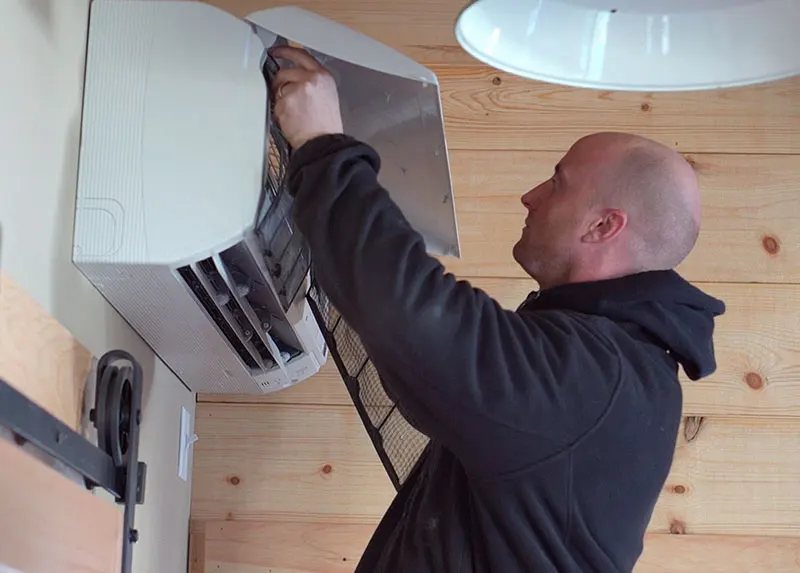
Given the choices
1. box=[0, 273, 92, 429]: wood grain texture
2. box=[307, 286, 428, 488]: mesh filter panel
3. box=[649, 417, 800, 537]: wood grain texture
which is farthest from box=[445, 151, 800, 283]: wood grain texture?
box=[0, 273, 92, 429]: wood grain texture

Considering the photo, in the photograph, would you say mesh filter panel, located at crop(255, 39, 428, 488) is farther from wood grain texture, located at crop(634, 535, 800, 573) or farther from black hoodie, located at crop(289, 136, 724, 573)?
wood grain texture, located at crop(634, 535, 800, 573)

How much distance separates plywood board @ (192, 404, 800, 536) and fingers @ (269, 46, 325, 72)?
0.62 metres

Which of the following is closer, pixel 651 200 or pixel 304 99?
pixel 304 99

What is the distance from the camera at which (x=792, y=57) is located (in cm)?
80

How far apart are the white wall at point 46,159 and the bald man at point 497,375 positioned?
192 millimetres

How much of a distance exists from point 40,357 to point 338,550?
0.67m

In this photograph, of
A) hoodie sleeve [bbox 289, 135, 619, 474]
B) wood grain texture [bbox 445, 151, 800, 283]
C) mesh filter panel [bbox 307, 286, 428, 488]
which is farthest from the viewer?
wood grain texture [bbox 445, 151, 800, 283]

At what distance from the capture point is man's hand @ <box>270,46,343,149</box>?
858mm

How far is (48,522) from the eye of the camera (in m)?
0.74

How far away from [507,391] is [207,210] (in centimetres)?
32

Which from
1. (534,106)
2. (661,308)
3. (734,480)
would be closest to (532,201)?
(661,308)

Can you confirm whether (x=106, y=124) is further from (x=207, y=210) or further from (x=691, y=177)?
(x=691, y=177)

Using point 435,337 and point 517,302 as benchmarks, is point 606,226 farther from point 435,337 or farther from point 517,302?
point 517,302

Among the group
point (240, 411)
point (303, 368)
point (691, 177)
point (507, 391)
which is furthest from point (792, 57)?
point (240, 411)
